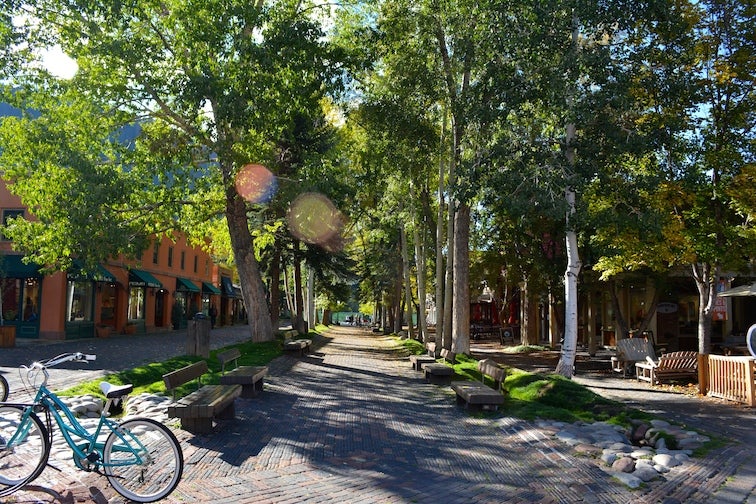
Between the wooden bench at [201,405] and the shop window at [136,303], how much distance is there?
90.1 feet

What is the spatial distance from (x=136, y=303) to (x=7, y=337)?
1430 centimetres

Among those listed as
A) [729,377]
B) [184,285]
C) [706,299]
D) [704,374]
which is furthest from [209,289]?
[729,377]

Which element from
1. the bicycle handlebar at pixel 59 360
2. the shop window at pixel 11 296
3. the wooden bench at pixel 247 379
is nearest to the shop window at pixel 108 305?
the shop window at pixel 11 296

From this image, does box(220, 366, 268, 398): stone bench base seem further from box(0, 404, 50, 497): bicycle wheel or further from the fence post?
the fence post

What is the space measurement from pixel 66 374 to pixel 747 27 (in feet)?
51.5

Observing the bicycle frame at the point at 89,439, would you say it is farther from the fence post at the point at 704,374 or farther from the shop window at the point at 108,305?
the shop window at the point at 108,305

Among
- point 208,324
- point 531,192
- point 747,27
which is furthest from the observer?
point 208,324

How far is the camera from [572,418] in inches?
365

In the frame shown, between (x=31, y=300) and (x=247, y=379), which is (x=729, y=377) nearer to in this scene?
(x=247, y=379)

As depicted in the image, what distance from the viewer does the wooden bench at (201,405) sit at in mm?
7465

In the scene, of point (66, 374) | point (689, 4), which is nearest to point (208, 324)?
point (66, 374)

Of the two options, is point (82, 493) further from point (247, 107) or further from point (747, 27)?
point (747, 27)

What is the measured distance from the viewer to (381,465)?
22.1 ft

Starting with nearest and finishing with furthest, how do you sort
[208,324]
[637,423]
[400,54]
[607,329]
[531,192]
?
[637,423], [531,192], [208,324], [400,54], [607,329]
